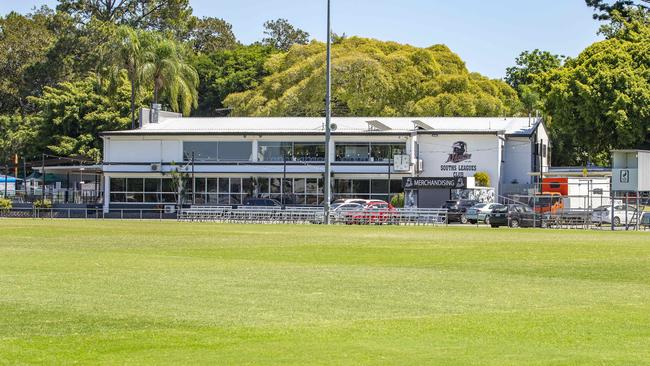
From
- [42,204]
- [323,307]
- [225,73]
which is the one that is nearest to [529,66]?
[225,73]

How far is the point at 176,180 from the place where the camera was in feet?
269

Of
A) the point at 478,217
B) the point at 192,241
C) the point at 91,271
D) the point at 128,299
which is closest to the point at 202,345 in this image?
the point at 128,299

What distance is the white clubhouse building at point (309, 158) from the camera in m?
80.7

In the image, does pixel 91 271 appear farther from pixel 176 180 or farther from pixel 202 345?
pixel 176 180

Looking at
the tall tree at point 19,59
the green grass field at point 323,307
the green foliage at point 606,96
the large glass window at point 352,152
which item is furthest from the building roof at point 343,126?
the green grass field at point 323,307

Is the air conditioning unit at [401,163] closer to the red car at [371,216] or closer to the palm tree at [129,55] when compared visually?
the red car at [371,216]

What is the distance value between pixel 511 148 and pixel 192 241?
50208 mm

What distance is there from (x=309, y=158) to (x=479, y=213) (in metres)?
20.8

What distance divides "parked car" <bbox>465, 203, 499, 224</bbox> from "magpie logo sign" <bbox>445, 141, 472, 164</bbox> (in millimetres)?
15976

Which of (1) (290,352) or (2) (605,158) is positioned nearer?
(1) (290,352)

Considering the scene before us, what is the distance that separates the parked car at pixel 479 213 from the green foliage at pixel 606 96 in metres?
17.8

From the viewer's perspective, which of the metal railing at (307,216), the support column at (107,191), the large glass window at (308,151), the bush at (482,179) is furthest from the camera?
the support column at (107,191)

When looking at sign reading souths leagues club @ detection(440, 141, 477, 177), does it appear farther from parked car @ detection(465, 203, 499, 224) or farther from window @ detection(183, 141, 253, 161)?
parked car @ detection(465, 203, 499, 224)

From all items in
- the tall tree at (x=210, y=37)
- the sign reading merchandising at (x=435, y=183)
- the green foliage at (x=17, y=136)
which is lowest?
the sign reading merchandising at (x=435, y=183)
